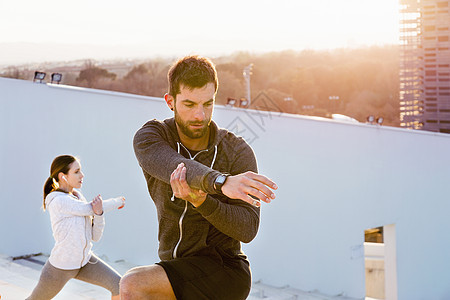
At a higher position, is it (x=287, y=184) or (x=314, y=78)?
(x=314, y=78)

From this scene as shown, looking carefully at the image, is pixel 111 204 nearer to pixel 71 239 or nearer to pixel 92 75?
pixel 71 239

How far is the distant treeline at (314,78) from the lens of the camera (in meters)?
19.6

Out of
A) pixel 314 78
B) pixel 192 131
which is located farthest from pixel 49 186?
pixel 314 78

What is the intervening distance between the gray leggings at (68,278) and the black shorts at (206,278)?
128cm

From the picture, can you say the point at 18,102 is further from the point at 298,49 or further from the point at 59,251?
the point at 298,49

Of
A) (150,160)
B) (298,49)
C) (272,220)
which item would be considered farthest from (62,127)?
(298,49)

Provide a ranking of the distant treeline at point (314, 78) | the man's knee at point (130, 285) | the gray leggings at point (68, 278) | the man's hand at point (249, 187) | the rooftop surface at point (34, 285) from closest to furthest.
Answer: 1. the man's hand at point (249, 187)
2. the man's knee at point (130, 285)
3. the gray leggings at point (68, 278)
4. the rooftop surface at point (34, 285)
5. the distant treeline at point (314, 78)

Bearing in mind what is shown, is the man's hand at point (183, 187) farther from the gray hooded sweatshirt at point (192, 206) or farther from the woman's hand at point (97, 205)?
the woman's hand at point (97, 205)

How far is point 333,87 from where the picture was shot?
2169 cm

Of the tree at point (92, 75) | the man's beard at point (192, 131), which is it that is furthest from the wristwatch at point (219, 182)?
the tree at point (92, 75)

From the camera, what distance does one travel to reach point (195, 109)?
1.48 metres

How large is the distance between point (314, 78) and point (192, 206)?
21.2m

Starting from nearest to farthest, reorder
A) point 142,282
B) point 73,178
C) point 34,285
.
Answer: point 142,282
point 73,178
point 34,285

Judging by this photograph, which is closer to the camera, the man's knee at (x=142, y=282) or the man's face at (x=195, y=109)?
the man's knee at (x=142, y=282)
